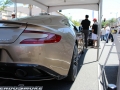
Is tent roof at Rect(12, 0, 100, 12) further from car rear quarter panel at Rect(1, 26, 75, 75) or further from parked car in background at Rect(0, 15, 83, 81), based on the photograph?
car rear quarter panel at Rect(1, 26, 75, 75)

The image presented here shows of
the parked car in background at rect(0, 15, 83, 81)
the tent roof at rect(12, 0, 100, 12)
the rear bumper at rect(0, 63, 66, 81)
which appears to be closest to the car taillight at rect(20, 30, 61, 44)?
the parked car in background at rect(0, 15, 83, 81)

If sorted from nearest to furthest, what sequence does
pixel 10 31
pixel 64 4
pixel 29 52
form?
pixel 29 52 < pixel 10 31 < pixel 64 4

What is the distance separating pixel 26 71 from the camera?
2504 mm

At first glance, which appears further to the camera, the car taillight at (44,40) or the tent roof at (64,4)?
the tent roof at (64,4)

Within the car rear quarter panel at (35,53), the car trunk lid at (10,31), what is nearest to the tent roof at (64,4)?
the car trunk lid at (10,31)

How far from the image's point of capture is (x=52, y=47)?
101 inches

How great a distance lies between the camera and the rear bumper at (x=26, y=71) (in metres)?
2.43

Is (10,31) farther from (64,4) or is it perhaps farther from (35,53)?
(64,4)

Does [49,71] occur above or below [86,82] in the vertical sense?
above

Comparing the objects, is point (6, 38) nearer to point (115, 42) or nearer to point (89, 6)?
point (115, 42)

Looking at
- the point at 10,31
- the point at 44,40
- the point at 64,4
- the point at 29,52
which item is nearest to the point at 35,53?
the point at 29,52

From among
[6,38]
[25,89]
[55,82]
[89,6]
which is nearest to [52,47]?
[6,38]

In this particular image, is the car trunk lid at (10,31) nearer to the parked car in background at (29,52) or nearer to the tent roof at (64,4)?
the parked car in background at (29,52)

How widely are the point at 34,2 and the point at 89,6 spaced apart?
331 centimetres
